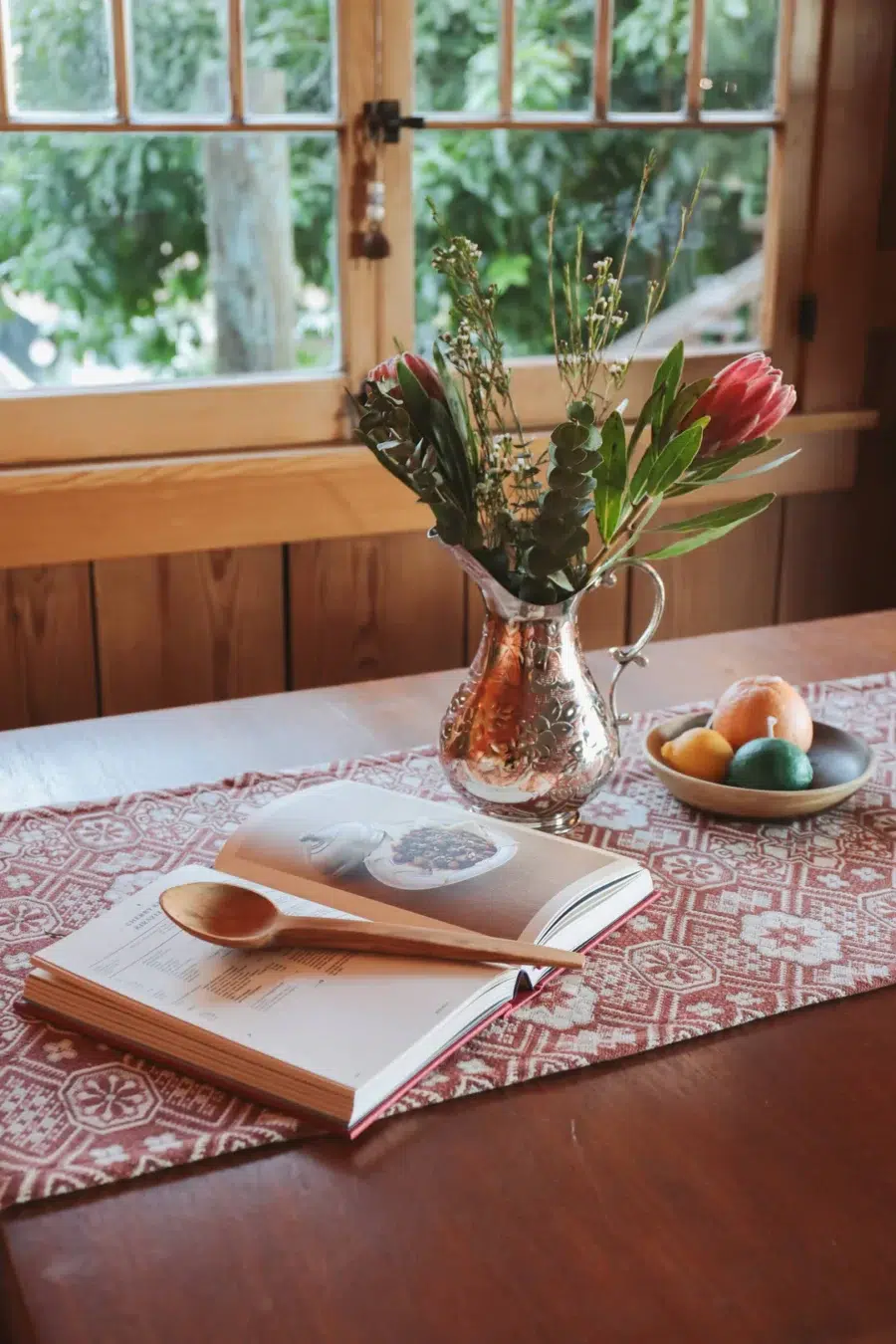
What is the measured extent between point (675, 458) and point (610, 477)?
6 cm

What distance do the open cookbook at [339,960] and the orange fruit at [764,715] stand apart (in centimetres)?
23

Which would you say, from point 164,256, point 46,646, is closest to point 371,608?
point 46,646

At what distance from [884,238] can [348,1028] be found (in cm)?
196

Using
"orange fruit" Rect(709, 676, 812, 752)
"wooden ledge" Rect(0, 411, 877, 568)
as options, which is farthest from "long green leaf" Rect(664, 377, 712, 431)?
"wooden ledge" Rect(0, 411, 877, 568)

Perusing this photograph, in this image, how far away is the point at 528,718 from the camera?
1.08 meters

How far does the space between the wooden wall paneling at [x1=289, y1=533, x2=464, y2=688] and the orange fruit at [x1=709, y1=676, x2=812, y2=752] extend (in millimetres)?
978

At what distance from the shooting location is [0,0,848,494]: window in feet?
6.19

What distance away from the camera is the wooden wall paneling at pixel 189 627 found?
6.51 ft

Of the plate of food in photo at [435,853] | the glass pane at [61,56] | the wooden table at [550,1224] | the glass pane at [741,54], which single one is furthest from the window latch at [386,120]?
the wooden table at [550,1224]

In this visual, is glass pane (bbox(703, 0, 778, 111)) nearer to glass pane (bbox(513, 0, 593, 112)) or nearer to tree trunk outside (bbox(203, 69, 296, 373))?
glass pane (bbox(513, 0, 593, 112))

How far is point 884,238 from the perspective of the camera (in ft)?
7.69

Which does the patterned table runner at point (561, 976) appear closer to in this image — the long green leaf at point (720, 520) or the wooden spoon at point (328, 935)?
the wooden spoon at point (328, 935)

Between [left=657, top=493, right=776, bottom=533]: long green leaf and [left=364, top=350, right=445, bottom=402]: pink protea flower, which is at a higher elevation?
[left=364, top=350, right=445, bottom=402]: pink protea flower

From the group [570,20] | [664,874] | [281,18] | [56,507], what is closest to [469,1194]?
[664,874]
